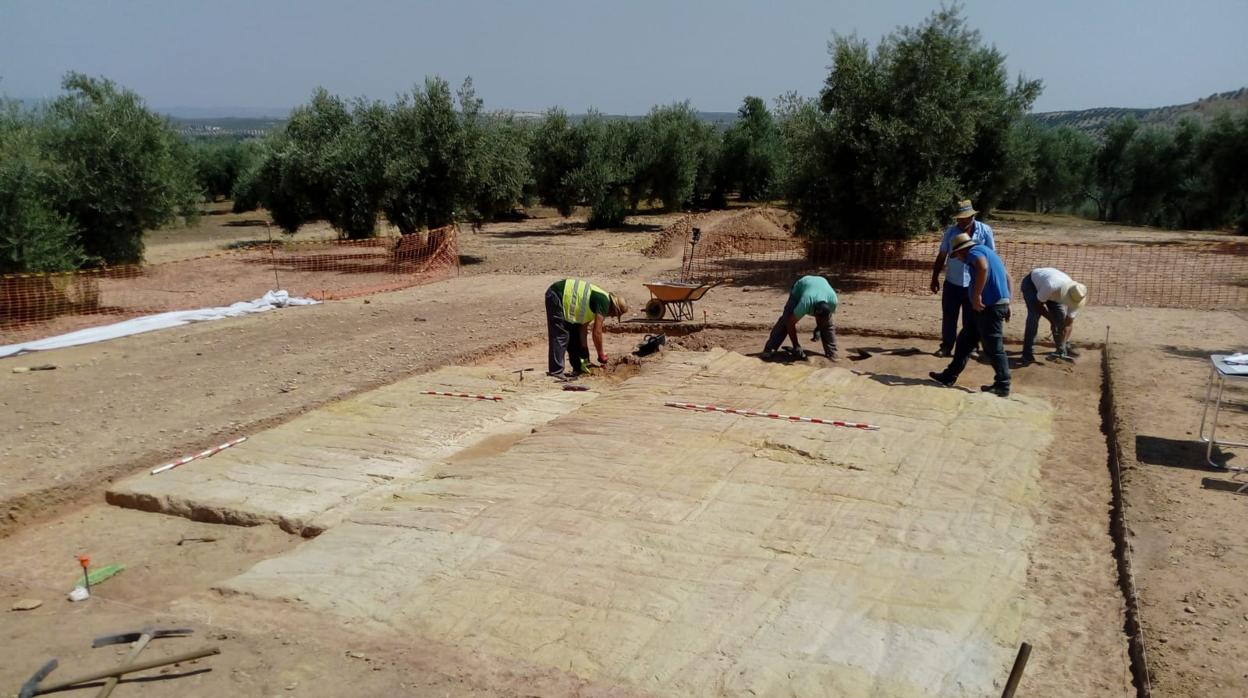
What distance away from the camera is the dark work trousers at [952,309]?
351 inches

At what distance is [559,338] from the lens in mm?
9578

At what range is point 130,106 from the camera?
1809 cm

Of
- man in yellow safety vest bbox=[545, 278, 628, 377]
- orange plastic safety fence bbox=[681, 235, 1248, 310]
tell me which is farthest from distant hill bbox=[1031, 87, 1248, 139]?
man in yellow safety vest bbox=[545, 278, 628, 377]

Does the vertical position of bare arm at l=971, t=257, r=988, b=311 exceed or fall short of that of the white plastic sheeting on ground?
it exceeds it

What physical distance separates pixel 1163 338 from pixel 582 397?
761cm

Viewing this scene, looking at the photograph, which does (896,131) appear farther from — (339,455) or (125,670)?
(125,670)

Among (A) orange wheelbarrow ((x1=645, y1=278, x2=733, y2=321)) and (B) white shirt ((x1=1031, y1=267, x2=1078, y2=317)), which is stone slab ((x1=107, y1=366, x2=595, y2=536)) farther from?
(B) white shirt ((x1=1031, y1=267, x2=1078, y2=317))

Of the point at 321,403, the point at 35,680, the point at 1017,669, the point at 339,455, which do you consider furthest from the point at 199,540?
the point at 1017,669

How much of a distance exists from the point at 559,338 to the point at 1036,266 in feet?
40.5

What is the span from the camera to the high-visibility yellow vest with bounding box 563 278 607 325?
9.24 meters

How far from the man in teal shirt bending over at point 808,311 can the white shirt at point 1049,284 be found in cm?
224

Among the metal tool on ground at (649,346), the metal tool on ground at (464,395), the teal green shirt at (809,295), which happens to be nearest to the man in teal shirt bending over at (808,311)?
the teal green shirt at (809,295)

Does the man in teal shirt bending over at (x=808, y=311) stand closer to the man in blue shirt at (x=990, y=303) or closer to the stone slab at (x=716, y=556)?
the man in blue shirt at (x=990, y=303)

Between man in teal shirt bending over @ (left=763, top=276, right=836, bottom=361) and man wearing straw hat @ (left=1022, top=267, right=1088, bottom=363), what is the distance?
2.16 m
